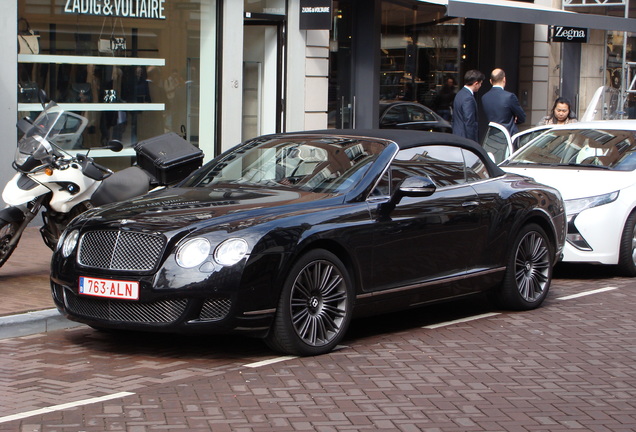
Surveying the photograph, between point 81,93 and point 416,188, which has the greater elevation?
point 81,93

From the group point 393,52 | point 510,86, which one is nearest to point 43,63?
point 393,52

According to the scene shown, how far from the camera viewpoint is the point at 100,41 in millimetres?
14188

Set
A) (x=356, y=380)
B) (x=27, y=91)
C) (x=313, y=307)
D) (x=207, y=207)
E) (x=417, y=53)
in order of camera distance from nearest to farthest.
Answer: (x=356, y=380), (x=313, y=307), (x=207, y=207), (x=27, y=91), (x=417, y=53)

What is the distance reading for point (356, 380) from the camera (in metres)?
6.30

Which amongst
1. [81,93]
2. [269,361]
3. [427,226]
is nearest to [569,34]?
[81,93]

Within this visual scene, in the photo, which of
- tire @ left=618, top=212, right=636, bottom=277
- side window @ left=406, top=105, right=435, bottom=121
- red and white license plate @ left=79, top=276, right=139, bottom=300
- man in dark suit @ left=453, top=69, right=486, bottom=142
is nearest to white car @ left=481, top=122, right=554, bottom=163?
man in dark suit @ left=453, top=69, right=486, bottom=142

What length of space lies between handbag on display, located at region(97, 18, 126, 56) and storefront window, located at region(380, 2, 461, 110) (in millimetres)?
5546

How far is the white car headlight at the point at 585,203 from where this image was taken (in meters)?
10.5

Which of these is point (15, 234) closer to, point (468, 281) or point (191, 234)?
point (191, 234)

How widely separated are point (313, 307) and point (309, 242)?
44 cm

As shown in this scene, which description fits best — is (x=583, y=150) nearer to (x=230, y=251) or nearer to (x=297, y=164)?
Answer: (x=297, y=164)

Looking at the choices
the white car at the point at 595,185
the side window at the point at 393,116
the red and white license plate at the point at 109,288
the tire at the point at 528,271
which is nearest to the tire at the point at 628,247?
the white car at the point at 595,185

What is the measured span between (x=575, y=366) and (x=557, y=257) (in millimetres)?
2453

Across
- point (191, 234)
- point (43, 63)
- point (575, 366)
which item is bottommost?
point (575, 366)
